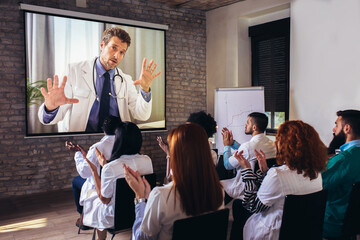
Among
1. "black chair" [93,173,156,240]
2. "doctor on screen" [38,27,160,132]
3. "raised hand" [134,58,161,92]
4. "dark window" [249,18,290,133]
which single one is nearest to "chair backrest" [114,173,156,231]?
"black chair" [93,173,156,240]

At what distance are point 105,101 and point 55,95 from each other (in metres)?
0.89

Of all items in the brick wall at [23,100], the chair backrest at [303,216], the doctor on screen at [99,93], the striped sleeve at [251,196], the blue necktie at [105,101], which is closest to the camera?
the chair backrest at [303,216]

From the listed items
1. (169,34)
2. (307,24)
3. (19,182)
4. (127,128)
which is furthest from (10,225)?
(307,24)

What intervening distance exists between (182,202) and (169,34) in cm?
572

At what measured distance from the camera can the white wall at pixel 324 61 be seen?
498 centimetres

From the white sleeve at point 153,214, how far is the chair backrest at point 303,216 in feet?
2.71

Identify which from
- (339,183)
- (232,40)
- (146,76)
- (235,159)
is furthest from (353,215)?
(232,40)

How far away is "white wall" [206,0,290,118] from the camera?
6588 millimetres

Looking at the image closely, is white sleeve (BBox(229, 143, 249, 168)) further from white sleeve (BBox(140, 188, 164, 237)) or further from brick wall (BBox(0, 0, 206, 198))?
brick wall (BBox(0, 0, 206, 198))

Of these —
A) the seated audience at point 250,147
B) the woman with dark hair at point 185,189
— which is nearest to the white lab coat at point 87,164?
the seated audience at point 250,147

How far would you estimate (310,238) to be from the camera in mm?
2182

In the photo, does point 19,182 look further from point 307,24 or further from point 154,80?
point 307,24

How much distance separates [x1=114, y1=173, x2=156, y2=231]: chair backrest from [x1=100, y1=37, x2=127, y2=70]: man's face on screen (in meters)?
3.78

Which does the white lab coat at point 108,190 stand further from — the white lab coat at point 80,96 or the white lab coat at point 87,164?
the white lab coat at point 80,96
